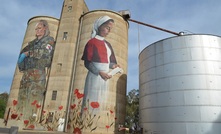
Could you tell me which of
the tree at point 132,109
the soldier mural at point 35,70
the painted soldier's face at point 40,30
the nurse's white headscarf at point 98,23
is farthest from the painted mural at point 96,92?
the tree at point 132,109

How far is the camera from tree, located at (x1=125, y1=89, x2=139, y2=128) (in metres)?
53.8

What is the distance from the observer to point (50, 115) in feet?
104

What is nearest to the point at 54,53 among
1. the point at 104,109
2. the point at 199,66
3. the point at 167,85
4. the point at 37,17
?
the point at 37,17

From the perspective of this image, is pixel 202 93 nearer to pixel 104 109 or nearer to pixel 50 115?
pixel 104 109

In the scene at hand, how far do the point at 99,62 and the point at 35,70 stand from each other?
1404cm

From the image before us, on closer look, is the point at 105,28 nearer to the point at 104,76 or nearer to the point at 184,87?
the point at 104,76

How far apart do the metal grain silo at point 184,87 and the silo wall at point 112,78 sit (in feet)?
22.5

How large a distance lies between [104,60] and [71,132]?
1294 cm

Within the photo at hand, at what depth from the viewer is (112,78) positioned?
31.3 m

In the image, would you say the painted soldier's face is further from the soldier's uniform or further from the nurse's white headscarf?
the nurse's white headscarf

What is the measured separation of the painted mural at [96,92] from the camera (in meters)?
28.6

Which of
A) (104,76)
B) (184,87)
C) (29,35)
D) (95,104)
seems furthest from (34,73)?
(184,87)

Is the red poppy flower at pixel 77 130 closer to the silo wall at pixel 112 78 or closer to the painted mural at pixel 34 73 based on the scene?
the silo wall at pixel 112 78

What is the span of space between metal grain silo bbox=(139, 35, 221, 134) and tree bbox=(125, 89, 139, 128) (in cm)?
3041
